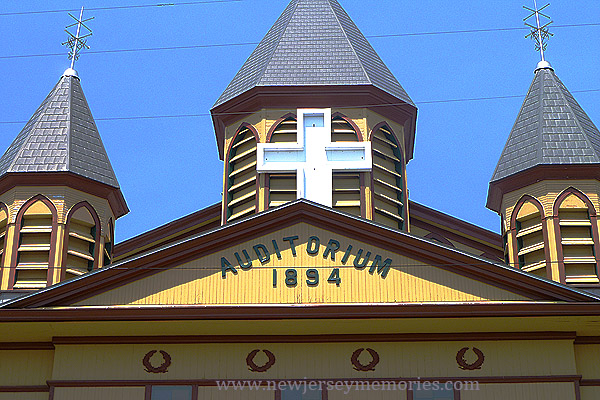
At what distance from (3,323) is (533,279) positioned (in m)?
9.92

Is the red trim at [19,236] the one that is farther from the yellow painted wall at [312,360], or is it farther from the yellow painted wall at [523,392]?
the yellow painted wall at [523,392]

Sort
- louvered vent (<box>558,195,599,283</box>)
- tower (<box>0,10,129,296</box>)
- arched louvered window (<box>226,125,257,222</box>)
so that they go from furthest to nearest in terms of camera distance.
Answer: arched louvered window (<box>226,125,257,222</box>) → tower (<box>0,10,129,296</box>) → louvered vent (<box>558,195,599,283</box>)

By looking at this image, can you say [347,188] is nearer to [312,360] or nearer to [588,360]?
[312,360]

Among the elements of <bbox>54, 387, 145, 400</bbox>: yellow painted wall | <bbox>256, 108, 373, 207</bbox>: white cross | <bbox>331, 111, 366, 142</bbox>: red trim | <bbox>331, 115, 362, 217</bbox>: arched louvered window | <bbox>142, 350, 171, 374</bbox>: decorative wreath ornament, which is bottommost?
<bbox>54, 387, 145, 400</bbox>: yellow painted wall

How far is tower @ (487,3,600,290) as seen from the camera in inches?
881

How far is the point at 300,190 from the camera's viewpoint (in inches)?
957

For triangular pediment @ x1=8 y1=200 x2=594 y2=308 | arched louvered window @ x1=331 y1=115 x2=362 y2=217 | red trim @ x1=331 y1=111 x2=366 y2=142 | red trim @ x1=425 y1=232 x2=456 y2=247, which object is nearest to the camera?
triangular pediment @ x1=8 y1=200 x2=594 y2=308

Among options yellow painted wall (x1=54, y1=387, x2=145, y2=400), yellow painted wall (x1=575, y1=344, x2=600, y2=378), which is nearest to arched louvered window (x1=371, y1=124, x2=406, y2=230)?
yellow painted wall (x1=575, y1=344, x2=600, y2=378)

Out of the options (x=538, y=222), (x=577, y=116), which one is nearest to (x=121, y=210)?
(x=538, y=222)

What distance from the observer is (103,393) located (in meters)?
17.9

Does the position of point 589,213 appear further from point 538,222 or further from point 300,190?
point 300,190

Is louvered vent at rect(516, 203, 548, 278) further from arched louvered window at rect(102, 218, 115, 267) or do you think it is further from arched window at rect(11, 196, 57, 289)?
arched window at rect(11, 196, 57, 289)

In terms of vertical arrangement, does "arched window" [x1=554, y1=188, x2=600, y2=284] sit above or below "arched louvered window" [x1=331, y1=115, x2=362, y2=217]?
below

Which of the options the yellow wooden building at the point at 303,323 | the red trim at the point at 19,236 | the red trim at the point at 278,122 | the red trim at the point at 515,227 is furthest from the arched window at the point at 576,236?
the red trim at the point at 19,236
